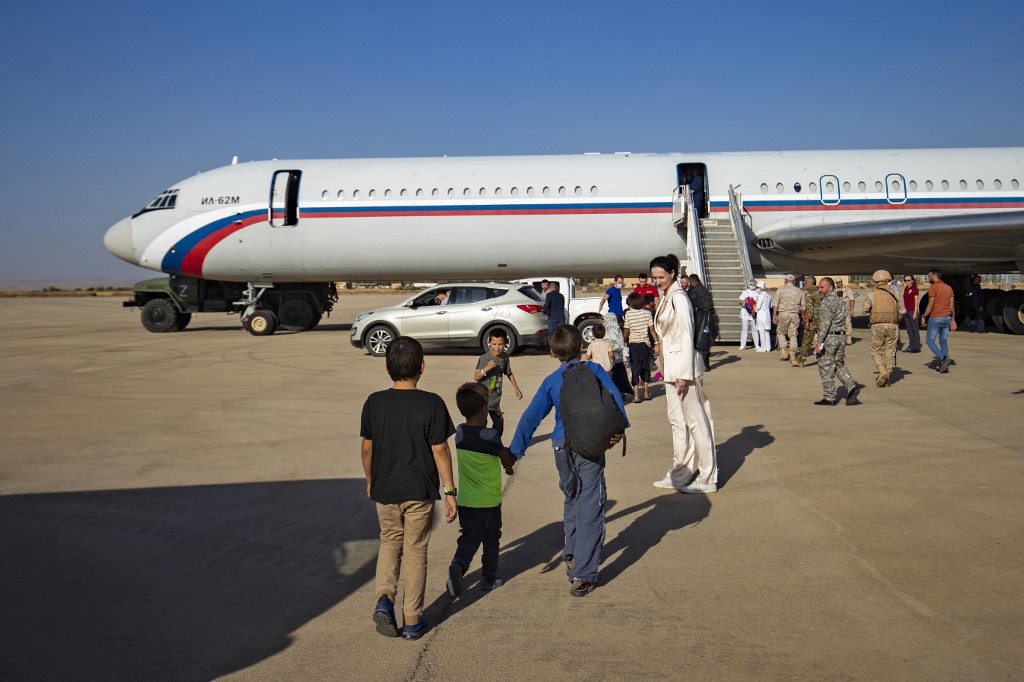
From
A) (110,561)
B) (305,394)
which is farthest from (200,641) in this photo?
(305,394)

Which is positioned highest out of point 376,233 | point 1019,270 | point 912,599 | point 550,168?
point 550,168

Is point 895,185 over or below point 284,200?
below

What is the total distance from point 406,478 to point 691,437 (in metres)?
A: 3.47

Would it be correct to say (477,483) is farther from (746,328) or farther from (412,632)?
(746,328)

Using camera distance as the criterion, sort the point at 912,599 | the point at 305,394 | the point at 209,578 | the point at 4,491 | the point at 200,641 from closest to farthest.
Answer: the point at 200,641 < the point at 912,599 < the point at 209,578 < the point at 4,491 < the point at 305,394

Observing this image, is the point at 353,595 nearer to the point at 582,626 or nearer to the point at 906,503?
the point at 582,626

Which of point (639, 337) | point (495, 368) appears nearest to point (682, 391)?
point (495, 368)

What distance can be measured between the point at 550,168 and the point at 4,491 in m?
15.6

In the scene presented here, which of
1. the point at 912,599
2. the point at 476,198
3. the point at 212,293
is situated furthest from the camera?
the point at 212,293

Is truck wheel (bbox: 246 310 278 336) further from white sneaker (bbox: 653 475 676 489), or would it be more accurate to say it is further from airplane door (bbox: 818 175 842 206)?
white sneaker (bbox: 653 475 676 489)

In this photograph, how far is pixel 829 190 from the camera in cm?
2080

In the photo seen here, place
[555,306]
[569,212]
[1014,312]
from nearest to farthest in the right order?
[555,306] < [569,212] < [1014,312]

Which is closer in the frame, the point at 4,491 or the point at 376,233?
the point at 4,491

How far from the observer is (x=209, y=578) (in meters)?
4.93
